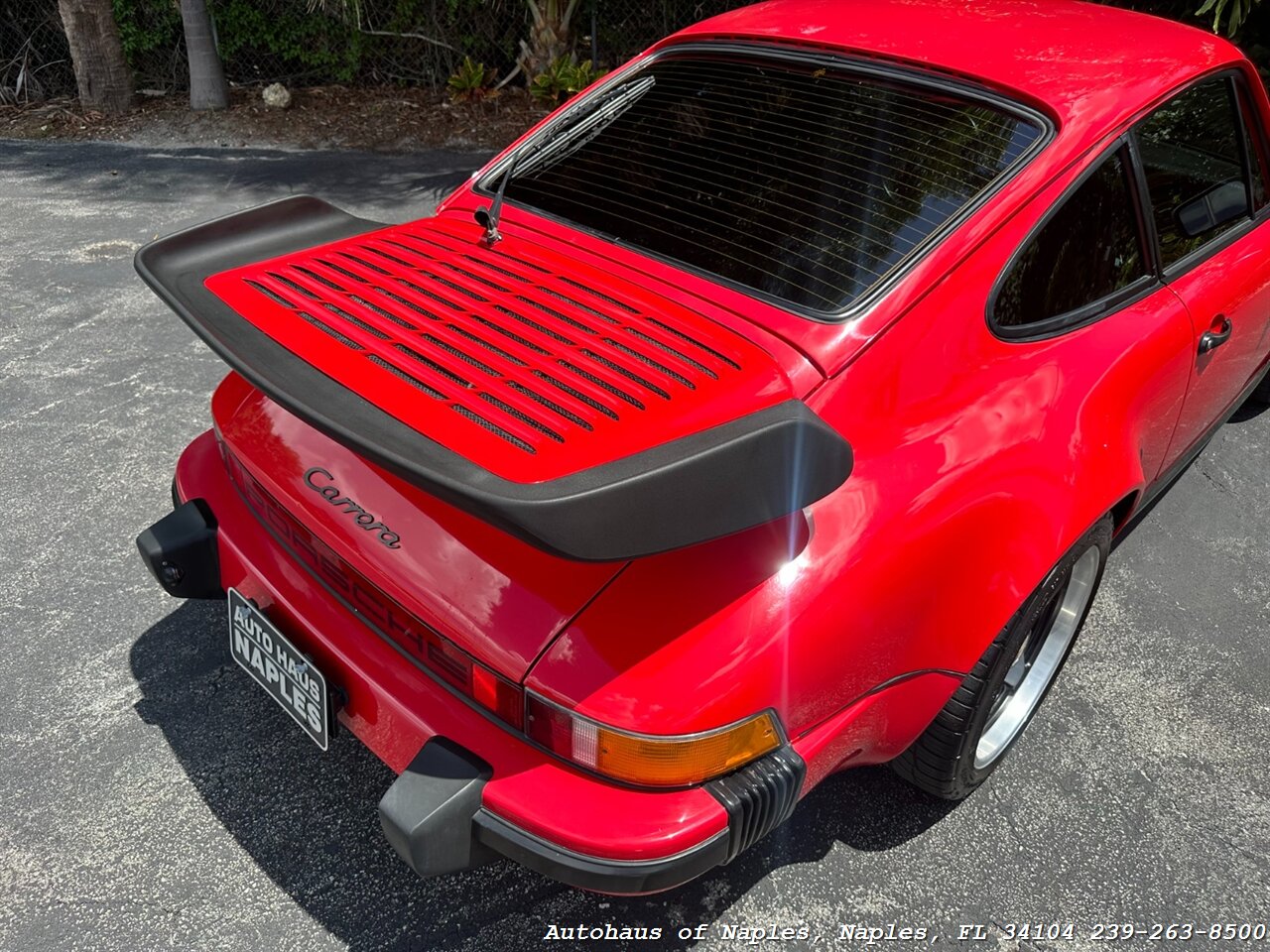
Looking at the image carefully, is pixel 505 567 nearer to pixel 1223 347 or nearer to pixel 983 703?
pixel 983 703

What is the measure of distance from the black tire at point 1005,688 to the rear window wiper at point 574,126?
168cm

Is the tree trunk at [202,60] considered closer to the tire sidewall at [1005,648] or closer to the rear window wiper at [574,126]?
the rear window wiper at [574,126]

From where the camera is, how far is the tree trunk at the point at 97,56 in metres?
7.97

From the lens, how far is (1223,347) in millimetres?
2842

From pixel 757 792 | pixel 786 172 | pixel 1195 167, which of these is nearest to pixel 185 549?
pixel 757 792

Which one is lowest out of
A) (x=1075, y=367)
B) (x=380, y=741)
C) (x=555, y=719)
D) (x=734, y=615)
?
(x=380, y=741)

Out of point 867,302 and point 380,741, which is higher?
point 867,302

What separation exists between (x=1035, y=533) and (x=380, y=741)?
144cm

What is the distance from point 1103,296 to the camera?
2.38 meters

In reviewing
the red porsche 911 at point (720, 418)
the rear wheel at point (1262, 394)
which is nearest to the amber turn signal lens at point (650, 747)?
the red porsche 911 at point (720, 418)

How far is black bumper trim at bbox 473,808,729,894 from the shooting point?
1.71 meters

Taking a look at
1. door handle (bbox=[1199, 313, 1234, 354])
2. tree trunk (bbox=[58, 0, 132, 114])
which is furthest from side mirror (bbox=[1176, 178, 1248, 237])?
tree trunk (bbox=[58, 0, 132, 114])

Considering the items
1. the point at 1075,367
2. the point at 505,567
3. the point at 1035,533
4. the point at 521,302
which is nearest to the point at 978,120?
the point at 1075,367

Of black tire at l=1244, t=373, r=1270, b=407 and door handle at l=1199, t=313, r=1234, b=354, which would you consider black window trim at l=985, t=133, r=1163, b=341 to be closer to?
door handle at l=1199, t=313, r=1234, b=354
